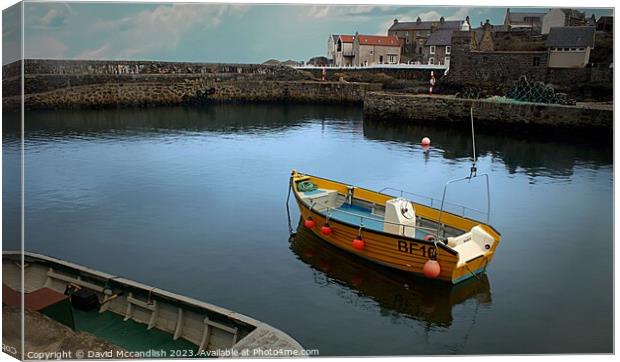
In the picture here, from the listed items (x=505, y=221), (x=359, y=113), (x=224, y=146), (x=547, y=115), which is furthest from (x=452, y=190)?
(x=359, y=113)

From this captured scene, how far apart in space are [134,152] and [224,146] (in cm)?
207

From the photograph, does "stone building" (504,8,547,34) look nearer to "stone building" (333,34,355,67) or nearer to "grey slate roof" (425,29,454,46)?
"grey slate roof" (425,29,454,46)

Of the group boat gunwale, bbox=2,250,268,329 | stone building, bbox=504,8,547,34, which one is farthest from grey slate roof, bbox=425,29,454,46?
boat gunwale, bbox=2,250,268,329

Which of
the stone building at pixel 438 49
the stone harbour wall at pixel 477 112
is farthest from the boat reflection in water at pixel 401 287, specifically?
the stone building at pixel 438 49

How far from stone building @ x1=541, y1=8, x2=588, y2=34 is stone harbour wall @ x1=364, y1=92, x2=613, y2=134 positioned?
1777 mm

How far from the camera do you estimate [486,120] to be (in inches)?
563

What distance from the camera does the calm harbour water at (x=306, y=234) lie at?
506 centimetres

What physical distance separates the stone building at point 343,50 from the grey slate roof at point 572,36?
2.47 m

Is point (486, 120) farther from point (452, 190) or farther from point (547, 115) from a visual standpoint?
point (452, 190)

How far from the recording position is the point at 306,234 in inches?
294

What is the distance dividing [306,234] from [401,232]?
58.4 inches

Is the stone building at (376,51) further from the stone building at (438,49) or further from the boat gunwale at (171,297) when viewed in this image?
the boat gunwale at (171,297)

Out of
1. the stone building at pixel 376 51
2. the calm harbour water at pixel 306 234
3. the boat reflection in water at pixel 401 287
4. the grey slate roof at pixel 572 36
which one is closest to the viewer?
the calm harbour water at pixel 306 234

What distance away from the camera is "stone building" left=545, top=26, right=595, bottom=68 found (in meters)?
7.21
